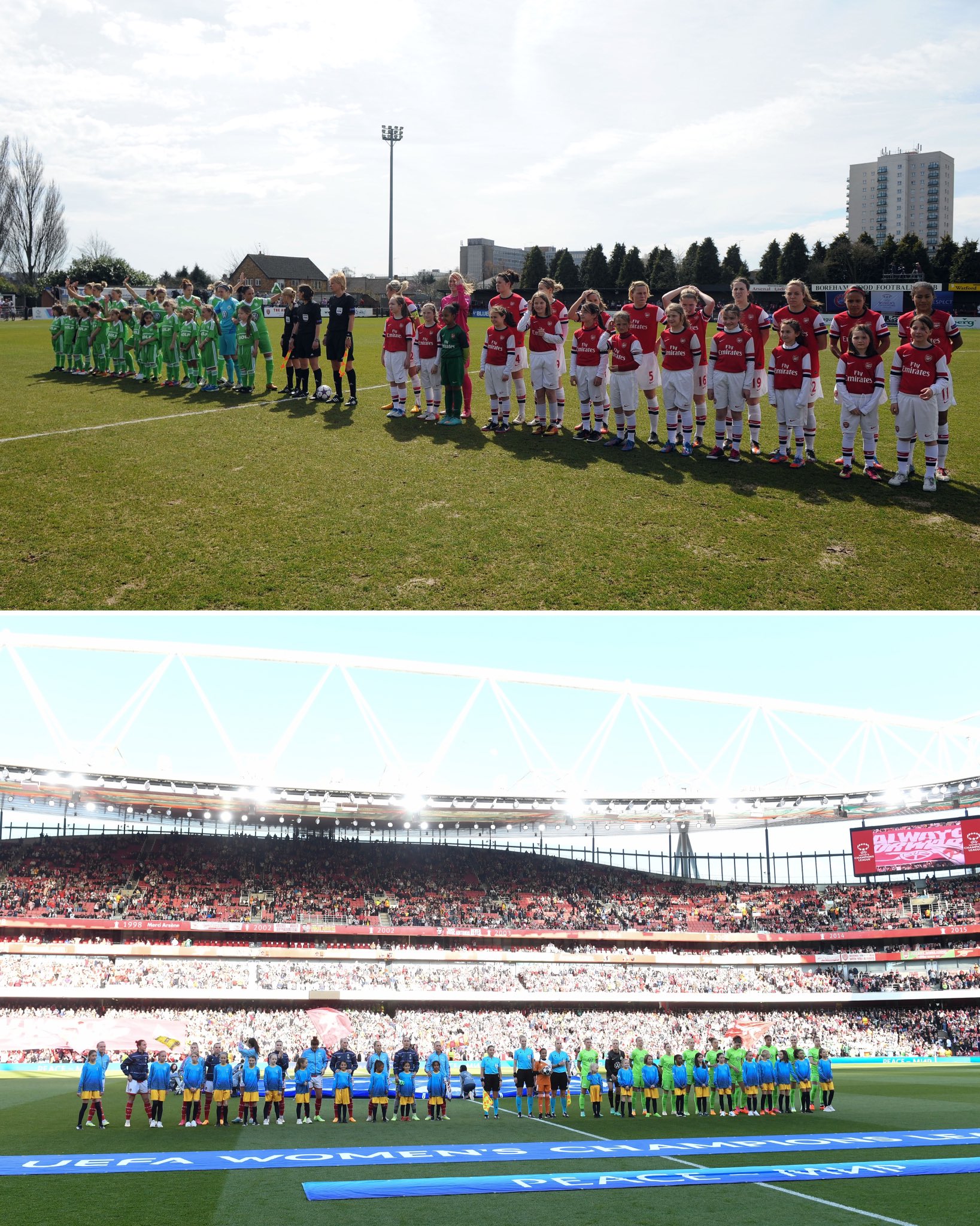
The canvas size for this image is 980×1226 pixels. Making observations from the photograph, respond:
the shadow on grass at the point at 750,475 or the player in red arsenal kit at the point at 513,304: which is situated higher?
the player in red arsenal kit at the point at 513,304

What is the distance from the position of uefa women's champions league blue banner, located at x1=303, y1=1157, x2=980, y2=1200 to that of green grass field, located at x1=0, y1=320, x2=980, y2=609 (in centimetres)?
539

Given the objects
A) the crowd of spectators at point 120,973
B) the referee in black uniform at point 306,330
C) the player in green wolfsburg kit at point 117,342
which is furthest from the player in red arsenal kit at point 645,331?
the crowd of spectators at point 120,973

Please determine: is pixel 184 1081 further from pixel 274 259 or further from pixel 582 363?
pixel 274 259

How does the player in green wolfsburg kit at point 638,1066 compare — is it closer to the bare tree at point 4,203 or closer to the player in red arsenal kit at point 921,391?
the player in red arsenal kit at point 921,391

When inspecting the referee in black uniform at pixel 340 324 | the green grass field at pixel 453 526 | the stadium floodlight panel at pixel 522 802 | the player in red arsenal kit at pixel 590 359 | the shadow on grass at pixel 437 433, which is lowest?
the stadium floodlight panel at pixel 522 802

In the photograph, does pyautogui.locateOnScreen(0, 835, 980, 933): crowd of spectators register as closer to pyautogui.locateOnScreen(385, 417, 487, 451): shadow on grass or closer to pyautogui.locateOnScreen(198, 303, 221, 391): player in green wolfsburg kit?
pyautogui.locateOnScreen(198, 303, 221, 391): player in green wolfsburg kit

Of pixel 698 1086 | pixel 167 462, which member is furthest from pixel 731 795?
pixel 167 462

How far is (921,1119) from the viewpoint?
42.6 feet

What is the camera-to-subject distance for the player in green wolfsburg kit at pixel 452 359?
1645 centimetres

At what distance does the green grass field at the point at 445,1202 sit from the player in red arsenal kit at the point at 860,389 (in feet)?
30.1

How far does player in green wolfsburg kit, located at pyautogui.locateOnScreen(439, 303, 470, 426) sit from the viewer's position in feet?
54.0

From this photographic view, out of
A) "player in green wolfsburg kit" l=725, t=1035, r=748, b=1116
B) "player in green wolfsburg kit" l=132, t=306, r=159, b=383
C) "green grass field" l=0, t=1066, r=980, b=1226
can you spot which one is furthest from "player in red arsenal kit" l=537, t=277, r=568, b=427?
"player in green wolfsburg kit" l=132, t=306, r=159, b=383

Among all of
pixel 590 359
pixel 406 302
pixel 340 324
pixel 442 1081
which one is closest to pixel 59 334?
pixel 340 324

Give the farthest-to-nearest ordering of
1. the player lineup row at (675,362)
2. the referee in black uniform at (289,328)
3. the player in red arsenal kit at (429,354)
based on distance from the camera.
→ the referee in black uniform at (289,328)
the player in red arsenal kit at (429,354)
the player lineup row at (675,362)
